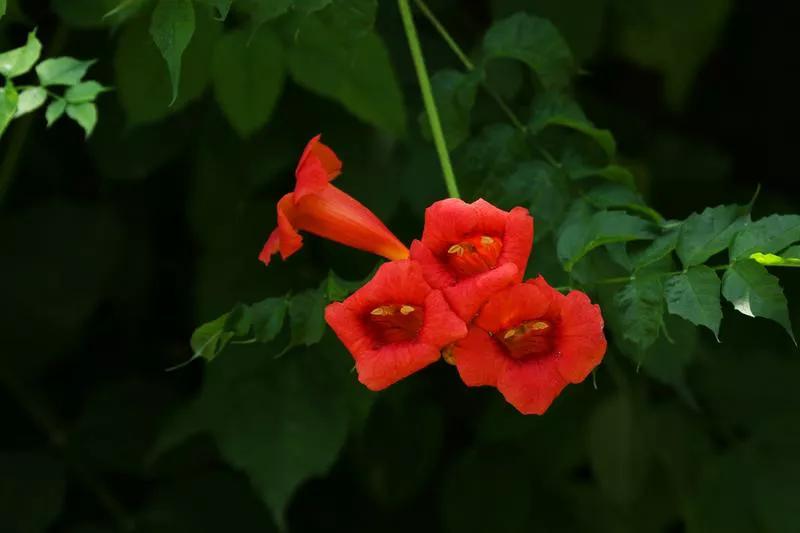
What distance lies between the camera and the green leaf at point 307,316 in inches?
75.9

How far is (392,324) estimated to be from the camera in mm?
1784

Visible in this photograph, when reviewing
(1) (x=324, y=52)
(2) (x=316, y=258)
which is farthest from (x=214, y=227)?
(1) (x=324, y=52)

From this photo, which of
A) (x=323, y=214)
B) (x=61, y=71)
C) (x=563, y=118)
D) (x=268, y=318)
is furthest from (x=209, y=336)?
(x=563, y=118)

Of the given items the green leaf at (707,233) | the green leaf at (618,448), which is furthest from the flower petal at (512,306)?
the green leaf at (618,448)

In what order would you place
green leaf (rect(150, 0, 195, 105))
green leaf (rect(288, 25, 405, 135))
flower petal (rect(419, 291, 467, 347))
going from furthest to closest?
green leaf (rect(288, 25, 405, 135)) → green leaf (rect(150, 0, 195, 105)) → flower petal (rect(419, 291, 467, 347))

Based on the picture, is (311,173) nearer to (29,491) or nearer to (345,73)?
(345,73)

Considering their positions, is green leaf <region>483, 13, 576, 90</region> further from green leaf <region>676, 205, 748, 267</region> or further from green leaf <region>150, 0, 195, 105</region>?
green leaf <region>150, 0, 195, 105</region>

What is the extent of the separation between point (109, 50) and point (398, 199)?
0.75 m

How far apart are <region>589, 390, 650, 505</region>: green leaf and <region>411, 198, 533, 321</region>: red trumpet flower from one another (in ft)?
4.07

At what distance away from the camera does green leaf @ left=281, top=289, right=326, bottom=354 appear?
1.93 m

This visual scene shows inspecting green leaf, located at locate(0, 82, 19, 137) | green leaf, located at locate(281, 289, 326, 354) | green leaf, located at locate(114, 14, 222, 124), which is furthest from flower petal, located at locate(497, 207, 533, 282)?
green leaf, located at locate(114, 14, 222, 124)

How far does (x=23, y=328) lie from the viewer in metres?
3.05

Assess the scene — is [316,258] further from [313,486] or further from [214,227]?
[313,486]

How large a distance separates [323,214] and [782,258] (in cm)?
68
